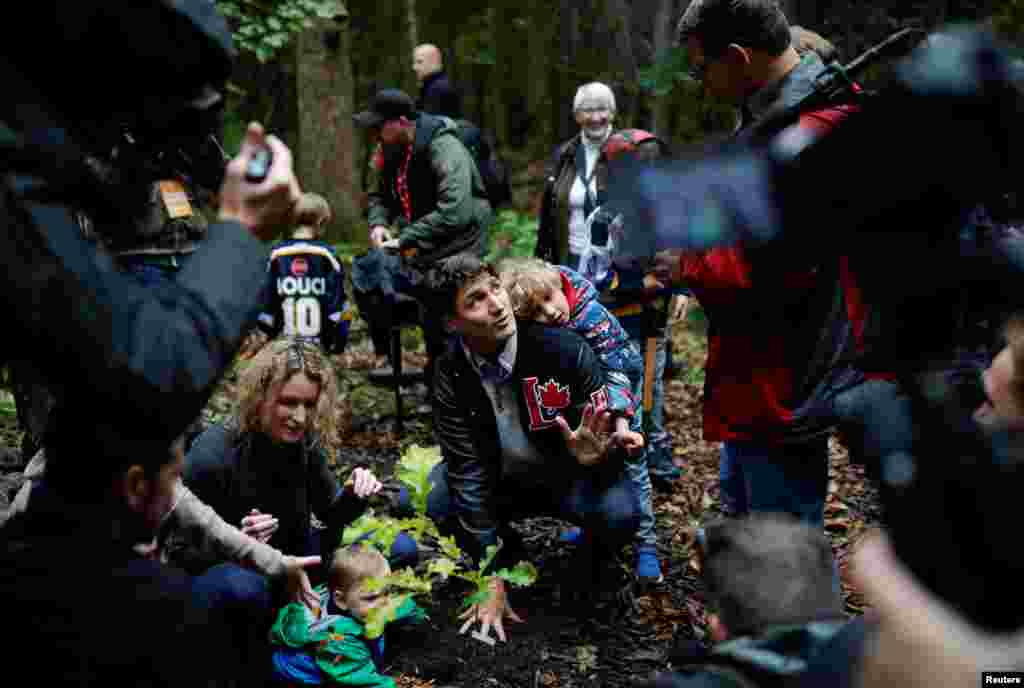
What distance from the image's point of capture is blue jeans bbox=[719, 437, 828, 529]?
102 inches

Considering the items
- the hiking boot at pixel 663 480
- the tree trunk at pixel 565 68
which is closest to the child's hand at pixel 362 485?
the hiking boot at pixel 663 480

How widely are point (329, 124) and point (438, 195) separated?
171 inches

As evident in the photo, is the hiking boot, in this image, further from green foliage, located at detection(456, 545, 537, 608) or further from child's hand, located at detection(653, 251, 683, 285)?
child's hand, located at detection(653, 251, 683, 285)

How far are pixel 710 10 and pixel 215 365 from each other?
1.82 metres

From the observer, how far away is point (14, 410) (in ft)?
14.6

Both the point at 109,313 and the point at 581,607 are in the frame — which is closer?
the point at 109,313

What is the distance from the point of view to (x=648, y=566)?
13.0ft

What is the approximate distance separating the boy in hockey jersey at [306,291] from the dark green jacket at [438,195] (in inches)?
21.4

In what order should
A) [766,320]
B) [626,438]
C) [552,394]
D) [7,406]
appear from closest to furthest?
1. [766,320]
2. [626,438]
3. [552,394]
4. [7,406]

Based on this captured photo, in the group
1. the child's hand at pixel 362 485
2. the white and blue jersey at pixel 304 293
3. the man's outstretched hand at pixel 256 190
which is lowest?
the child's hand at pixel 362 485

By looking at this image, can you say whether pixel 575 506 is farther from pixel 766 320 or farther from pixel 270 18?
pixel 270 18

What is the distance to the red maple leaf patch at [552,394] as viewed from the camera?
3680 mm

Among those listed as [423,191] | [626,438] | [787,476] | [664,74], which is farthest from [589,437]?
[664,74]

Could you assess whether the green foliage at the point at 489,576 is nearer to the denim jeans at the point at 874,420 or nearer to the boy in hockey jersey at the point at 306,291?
the denim jeans at the point at 874,420
